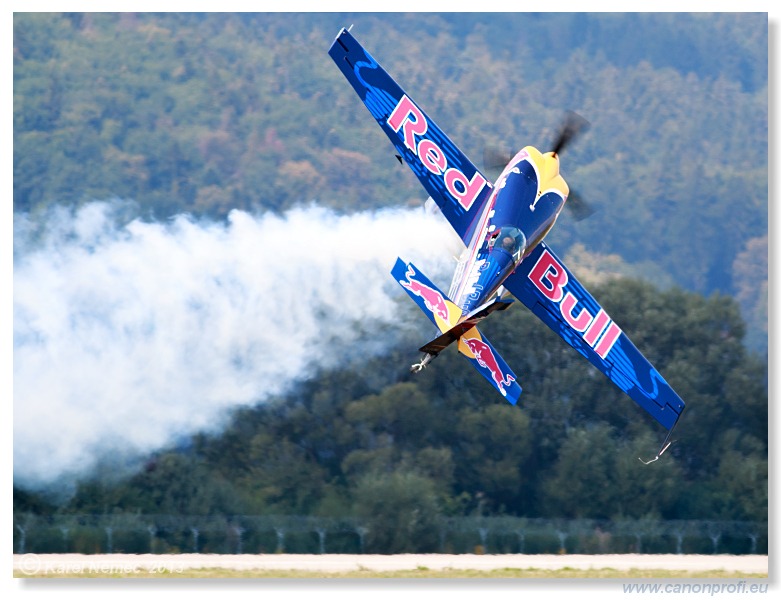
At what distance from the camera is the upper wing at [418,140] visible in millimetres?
25141

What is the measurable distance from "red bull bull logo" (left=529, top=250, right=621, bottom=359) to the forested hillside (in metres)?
5.93

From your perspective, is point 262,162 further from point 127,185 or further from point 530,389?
point 530,389

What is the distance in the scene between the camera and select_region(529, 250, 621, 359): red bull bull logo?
994 inches

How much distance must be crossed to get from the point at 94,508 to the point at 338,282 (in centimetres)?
673

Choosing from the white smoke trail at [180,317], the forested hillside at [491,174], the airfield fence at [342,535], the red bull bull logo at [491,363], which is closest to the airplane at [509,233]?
the red bull bull logo at [491,363]

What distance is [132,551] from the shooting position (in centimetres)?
2841

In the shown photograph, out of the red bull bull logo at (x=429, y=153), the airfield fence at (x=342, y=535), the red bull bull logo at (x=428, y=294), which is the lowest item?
the airfield fence at (x=342, y=535)

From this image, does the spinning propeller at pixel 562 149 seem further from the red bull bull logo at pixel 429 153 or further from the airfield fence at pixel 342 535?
the airfield fence at pixel 342 535

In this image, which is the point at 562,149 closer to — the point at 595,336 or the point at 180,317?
the point at 595,336

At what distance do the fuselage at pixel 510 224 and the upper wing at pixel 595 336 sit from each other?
4.43ft

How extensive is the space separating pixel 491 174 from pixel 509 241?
2.02m

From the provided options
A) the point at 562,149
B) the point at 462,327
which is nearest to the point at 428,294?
the point at 462,327

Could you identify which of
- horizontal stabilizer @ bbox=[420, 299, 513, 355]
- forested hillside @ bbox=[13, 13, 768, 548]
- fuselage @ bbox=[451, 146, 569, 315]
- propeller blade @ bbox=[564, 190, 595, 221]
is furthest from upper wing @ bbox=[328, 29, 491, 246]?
forested hillside @ bbox=[13, 13, 768, 548]
